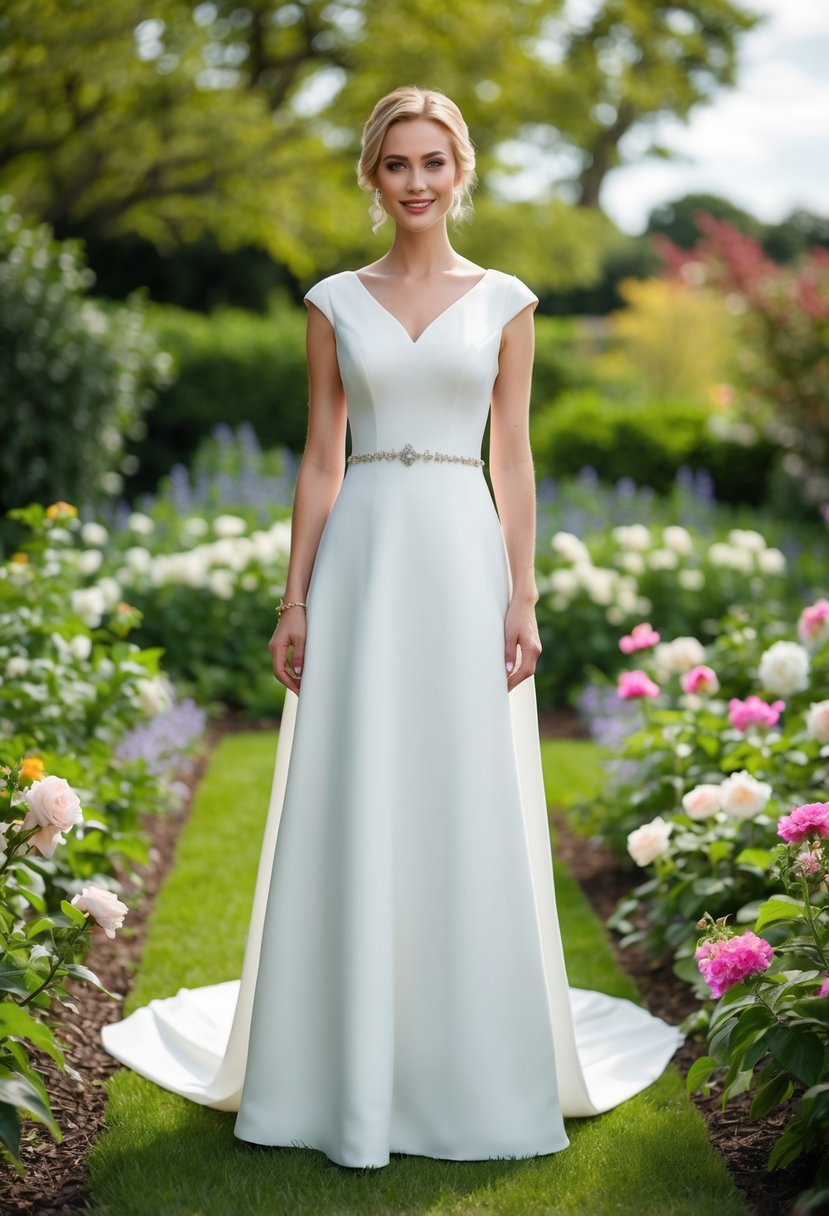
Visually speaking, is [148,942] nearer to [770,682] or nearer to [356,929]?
[356,929]

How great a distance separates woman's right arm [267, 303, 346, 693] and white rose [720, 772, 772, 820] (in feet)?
4.14

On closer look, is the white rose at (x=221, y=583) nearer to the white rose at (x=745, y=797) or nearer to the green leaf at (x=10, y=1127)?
the white rose at (x=745, y=797)

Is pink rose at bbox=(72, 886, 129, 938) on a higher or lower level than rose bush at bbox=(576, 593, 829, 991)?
higher

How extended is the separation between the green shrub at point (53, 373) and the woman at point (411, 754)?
5503mm

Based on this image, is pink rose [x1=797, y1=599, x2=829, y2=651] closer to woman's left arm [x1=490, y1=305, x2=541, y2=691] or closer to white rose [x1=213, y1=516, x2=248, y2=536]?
woman's left arm [x1=490, y1=305, x2=541, y2=691]

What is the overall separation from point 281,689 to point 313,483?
4263 mm

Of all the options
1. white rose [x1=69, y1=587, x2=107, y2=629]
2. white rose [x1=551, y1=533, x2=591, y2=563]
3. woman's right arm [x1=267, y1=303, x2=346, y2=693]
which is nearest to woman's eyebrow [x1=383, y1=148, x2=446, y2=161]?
woman's right arm [x1=267, y1=303, x2=346, y2=693]

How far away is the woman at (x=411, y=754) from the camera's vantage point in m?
2.79

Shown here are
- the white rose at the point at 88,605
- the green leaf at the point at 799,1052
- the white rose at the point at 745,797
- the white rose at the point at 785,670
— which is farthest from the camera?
the white rose at the point at 88,605

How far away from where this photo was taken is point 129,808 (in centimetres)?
422

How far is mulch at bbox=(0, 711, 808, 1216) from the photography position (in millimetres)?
2639

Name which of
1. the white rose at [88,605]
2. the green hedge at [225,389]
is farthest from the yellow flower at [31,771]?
the green hedge at [225,389]

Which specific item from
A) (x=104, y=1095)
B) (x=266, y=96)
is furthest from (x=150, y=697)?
(x=266, y=96)

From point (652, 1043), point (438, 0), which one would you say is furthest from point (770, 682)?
point (438, 0)
